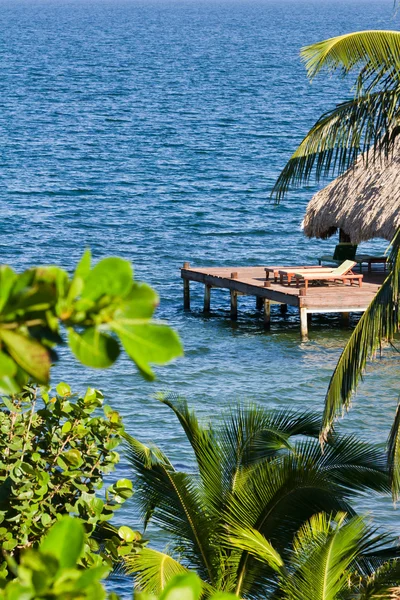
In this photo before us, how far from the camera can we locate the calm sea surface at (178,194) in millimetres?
17609

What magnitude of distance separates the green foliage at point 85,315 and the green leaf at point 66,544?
0.64ft

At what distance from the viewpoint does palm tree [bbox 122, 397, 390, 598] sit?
7359 mm

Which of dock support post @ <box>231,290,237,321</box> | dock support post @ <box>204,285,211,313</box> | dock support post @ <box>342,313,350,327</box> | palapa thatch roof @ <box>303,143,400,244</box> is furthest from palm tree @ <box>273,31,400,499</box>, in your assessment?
dock support post @ <box>204,285,211,313</box>

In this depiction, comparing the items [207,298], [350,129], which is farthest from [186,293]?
[350,129]

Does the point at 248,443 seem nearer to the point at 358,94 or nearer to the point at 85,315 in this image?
the point at 358,94

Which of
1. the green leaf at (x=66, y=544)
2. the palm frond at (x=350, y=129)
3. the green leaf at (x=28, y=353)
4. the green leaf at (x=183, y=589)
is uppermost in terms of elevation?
the green leaf at (x=28, y=353)

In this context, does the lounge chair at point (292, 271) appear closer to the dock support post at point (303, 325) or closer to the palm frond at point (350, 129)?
the dock support post at point (303, 325)

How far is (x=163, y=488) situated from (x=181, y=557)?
23.8 inches

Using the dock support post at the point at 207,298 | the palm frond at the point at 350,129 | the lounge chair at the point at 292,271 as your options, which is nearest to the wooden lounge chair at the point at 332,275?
the lounge chair at the point at 292,271

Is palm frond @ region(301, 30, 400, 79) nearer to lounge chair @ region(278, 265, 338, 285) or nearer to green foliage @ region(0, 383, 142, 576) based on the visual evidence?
green foliage @ region(0, 383, 142, 576)

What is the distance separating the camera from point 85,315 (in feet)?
4.38

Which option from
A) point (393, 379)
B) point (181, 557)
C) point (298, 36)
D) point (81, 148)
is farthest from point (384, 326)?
point (298, 36)

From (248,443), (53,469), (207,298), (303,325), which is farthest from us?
(207,298)

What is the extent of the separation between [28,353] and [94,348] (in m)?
0.08
